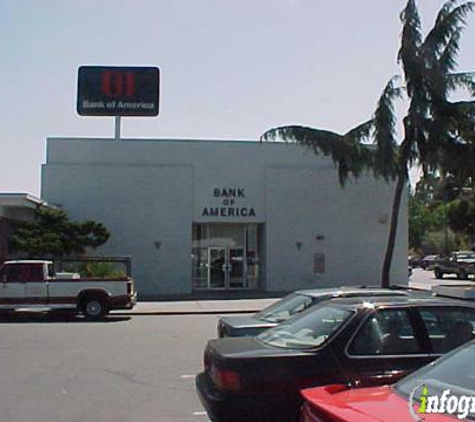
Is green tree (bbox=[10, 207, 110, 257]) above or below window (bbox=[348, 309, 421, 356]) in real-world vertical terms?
above

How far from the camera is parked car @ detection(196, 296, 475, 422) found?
18.9 feet

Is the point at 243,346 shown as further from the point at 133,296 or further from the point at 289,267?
the point at 289,267

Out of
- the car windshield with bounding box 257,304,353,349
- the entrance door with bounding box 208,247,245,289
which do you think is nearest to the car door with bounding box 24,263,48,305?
the entrance door with bounding box 208,247,245,289

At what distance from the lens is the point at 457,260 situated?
154ft

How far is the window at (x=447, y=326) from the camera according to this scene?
6.29m

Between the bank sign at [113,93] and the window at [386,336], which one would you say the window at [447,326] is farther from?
the bank sign at [113,93]

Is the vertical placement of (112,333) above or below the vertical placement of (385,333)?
below

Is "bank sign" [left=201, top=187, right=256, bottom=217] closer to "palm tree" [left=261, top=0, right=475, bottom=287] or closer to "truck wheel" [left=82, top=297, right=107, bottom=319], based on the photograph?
"palm tree" [left=261, top=0, right=475, bottom=287]

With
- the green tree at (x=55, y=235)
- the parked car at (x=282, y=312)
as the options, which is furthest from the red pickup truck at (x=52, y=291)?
the parked car at (x=282, y=312)

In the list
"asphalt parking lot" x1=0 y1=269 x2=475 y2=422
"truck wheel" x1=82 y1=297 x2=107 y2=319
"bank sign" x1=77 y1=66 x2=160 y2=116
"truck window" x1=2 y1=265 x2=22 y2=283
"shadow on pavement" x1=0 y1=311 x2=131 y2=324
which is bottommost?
"shadow on pavement" x1=0 y1=311 x2=131 y2=324

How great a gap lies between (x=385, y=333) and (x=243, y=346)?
130cm

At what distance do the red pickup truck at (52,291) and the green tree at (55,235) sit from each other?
7.54 meters

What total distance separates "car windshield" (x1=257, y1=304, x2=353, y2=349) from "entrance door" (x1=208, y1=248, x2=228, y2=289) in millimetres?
26644

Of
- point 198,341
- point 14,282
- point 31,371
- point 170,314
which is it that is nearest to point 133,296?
point 170,314
